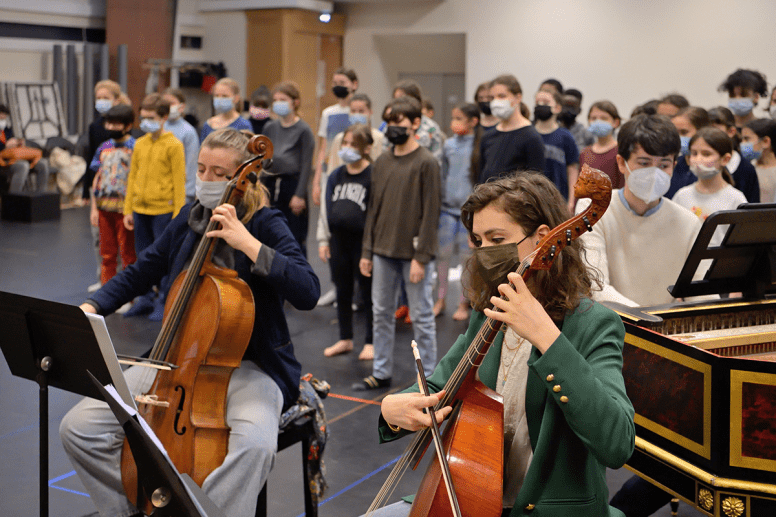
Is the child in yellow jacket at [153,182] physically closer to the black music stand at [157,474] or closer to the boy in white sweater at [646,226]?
the boy in white sweater at [646,226]

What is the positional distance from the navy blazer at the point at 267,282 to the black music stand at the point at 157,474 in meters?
1.04

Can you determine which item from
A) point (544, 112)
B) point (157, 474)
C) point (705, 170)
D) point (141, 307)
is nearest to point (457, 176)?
point (544, 112)

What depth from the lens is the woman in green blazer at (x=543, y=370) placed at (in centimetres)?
168

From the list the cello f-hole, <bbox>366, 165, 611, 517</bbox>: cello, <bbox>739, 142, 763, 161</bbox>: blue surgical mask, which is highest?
<bbox>739, 142, 763, 161</bbox>: blue surgical mask

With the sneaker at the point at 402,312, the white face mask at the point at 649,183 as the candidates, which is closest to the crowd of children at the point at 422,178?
the white face mask at the point at 649,183

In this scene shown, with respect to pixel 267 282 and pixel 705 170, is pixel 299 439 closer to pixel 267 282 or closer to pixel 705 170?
pixel 267 282

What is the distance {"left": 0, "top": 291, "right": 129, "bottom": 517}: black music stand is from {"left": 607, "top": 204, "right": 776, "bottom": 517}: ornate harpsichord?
1.56 meters

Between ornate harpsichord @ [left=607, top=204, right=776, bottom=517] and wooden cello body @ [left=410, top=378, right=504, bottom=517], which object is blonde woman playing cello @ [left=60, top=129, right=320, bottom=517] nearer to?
wooden cello body @ [left=410, top=378, right=504, bottom=517]

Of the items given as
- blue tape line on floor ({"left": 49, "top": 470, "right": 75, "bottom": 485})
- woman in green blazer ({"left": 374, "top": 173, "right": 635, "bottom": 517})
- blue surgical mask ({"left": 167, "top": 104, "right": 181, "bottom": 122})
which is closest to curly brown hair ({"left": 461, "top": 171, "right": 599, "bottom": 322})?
woman in green blazer ({"left": 374, "top": 173, "right": 635, "bottom": 517})

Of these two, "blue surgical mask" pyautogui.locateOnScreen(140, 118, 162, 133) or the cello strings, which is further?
"blue surgical mask" pyautogui.locateOnScreen(140, 118, 162, 133)

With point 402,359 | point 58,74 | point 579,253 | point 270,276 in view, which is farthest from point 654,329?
point 58,74

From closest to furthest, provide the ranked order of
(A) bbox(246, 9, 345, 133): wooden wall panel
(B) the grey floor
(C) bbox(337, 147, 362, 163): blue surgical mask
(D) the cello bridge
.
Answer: (D) the cello bridge → (B) the grey floor → (C) bbox(337, 147, 362, 163): blue surgical mask → (A) bbox(246, 9, 345, 133): wooden wall panel

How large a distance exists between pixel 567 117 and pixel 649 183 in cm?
440

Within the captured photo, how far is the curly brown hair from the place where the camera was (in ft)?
6.21
